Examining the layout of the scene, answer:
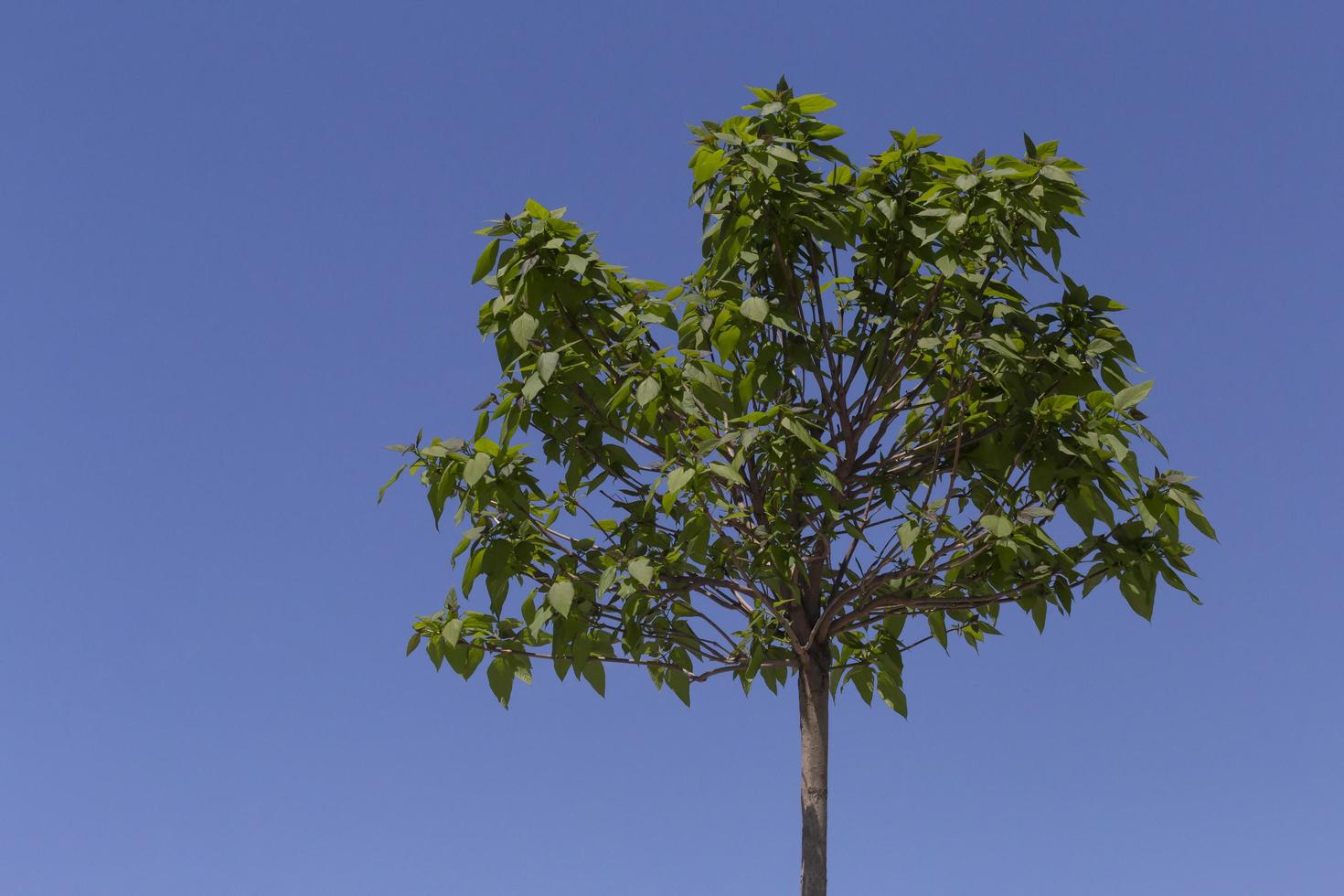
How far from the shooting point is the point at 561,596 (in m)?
7.29

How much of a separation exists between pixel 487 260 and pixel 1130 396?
3577mm

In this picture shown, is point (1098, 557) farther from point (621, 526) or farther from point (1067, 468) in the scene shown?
point (621, 526)

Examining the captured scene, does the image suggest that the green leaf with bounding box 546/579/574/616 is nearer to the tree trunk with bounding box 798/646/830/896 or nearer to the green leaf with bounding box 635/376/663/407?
the green leaf with bounding box 635/376/663/407

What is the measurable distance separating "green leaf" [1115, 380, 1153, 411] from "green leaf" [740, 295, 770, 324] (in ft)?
6.38

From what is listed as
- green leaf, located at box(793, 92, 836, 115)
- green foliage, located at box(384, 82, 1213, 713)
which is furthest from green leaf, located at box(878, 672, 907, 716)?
green leaf, located at box(793, 92, 836, 115)

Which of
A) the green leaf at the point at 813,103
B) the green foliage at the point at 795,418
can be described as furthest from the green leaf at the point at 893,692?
the green leaf at the point at 813,103

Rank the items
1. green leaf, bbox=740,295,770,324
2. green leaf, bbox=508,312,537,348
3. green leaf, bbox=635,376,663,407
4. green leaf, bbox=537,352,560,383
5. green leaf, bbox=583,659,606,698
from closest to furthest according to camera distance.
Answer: green leaf, bbox=635,376,663,407, green leaf, bbox=537,352,560,383, green leaf, bbox=508,312,537,348, green leaf, bbox=740,295,770,324, green leaf, bbox=583,659,606,698

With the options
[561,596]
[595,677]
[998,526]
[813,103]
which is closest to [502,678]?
[595,677]

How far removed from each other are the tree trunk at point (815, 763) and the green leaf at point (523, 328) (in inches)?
107

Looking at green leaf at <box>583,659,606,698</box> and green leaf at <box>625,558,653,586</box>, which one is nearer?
green leaf at <box>625,558,653,586</box>

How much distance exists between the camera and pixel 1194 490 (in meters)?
7.45

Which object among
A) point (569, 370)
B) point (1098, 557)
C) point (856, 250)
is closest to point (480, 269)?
point (569, 370)

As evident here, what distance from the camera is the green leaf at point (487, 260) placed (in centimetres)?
738

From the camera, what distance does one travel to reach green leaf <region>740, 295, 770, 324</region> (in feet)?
24.0
